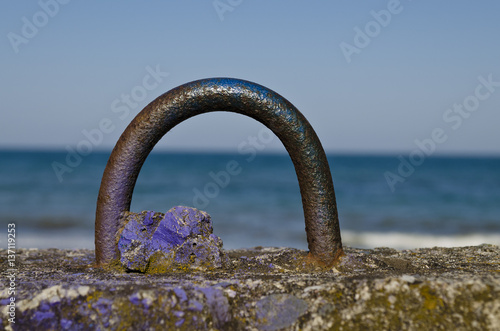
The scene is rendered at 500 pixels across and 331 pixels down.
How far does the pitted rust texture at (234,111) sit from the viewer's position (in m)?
2.41

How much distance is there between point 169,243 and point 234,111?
28.7 inches

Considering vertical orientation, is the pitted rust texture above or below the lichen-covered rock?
above

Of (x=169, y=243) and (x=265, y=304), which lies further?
(x=169, y=243)

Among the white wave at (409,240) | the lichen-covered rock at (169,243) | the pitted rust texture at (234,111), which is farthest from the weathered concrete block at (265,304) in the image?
the white wave at (409,240)

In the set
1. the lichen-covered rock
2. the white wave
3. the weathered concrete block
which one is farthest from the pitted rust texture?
the white wave

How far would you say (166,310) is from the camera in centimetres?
169

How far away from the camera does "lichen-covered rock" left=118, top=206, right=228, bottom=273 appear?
237cm

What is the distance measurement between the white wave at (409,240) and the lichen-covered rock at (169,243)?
26.5ft

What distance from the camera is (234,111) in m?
2.47

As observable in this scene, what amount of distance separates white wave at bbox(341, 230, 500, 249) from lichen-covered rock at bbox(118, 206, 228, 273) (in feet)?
26.5

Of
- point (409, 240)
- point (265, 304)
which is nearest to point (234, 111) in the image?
point (265, 304)

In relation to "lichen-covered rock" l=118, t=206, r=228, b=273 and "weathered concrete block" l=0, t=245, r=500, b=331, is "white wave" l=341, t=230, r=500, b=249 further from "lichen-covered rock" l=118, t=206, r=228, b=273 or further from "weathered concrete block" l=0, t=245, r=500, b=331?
"weathered concrete block" l=0, t=245, r=500, b=331

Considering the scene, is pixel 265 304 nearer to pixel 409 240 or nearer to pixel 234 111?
pixel 234 111

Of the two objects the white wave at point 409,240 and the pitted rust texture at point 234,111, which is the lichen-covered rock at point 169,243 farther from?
the white wave at point 409,240
